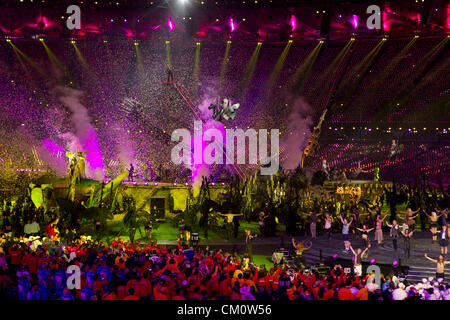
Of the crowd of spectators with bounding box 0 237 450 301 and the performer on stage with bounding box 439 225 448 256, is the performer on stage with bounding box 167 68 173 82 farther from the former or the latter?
the crowd of spectators with bounding box 0 237 450 301

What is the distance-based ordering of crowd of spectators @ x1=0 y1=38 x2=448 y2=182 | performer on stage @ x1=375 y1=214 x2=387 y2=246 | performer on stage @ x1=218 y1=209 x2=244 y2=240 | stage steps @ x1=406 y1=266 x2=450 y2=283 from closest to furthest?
stage steps @ x1=406 y1=266 x2=450 y2=283, performer on stage @ x1=375 y1=214 x2=387 y2=246, performer on stage @ x1=218 y1=209 x2=244 y2=240, crowd of spectators @ x1=0 y1=38 x2=448 y2=182

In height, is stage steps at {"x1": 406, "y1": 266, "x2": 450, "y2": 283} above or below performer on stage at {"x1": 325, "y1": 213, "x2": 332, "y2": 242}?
below

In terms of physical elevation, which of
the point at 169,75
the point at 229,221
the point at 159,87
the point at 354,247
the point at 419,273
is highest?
the point at 169,75

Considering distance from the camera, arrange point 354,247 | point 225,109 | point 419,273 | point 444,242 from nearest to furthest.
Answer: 1. point 419,273
2. point 444,242
3. point 354,247
4. point 225,109

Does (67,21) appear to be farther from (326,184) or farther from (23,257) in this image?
(23,257)

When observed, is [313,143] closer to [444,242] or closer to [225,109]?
[225,109]

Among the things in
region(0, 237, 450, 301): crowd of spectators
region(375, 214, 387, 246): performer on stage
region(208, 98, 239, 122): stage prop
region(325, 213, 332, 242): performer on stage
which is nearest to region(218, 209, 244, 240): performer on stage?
region(325, 213, 332, 242): performer on stage

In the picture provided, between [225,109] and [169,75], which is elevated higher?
[169,75]

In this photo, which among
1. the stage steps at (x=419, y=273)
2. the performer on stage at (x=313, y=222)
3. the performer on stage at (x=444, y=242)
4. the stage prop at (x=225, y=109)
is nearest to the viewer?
the stage steps at (x=419, y=273)

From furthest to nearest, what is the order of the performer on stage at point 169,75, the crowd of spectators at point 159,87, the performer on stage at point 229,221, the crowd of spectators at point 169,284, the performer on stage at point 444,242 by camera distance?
the performer on stage at point 169,75 → the crowd of spectators at point 159,87 → the performer on stage at point 229,221 → the performer on stage at point 444,242 → the crowd of spectators at point 169,284

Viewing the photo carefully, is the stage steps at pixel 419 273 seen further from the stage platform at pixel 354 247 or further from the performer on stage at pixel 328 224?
the performer on stage at pixel 328 224

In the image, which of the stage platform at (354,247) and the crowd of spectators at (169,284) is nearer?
the crowd of spectators at (169,284)

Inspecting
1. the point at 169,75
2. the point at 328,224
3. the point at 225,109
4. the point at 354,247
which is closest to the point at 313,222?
the point at 328,224

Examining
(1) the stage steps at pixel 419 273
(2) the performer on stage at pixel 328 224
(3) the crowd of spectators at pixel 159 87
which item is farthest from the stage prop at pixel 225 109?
(1) the stage steps at pixel 419 273
